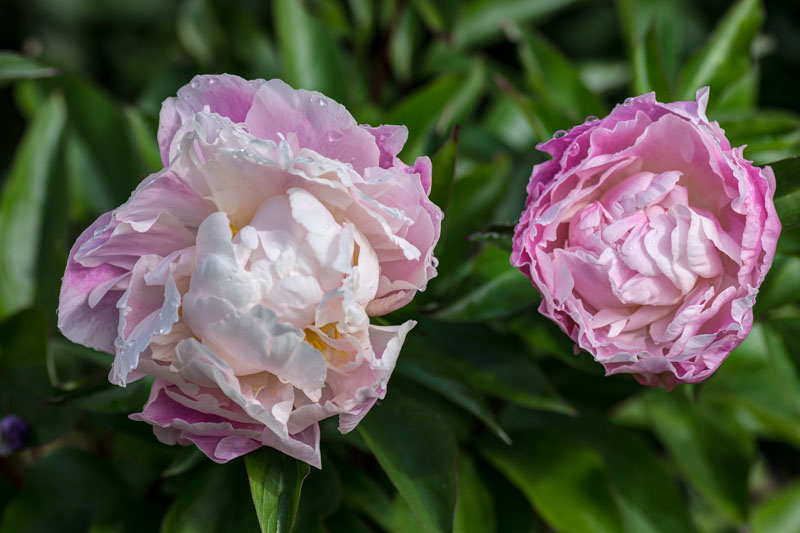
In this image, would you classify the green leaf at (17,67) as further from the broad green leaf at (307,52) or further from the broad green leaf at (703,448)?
the broad green leaf at (703,448)

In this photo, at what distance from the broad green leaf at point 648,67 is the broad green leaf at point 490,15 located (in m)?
0.37

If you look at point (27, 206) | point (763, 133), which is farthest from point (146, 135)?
point (763, 133)

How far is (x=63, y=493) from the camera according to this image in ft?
3.23

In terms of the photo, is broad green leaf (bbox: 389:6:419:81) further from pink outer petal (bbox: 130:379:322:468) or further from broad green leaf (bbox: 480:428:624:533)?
pink outer petal (bbox: 130:379:322:468)

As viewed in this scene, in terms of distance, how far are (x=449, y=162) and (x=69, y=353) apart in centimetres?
64

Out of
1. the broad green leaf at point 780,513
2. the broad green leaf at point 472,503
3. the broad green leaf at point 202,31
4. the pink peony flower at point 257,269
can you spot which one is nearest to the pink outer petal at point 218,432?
the pink peony flower at point 257,269

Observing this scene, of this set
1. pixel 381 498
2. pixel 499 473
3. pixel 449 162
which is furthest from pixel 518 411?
pixel 449 162

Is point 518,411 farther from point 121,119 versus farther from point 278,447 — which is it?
point 121,119

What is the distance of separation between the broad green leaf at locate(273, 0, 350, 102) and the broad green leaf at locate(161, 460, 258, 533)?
0.54 metres

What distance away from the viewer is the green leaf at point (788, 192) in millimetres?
705

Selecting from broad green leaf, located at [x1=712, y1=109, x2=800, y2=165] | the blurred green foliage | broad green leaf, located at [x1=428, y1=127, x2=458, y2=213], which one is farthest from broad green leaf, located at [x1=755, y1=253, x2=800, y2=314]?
broad green leaf, located at [x1=428, y1=127, x2=458, y2=213]

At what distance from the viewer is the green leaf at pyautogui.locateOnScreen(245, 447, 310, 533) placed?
0.63 meters

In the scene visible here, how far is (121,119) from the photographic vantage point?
122 cm

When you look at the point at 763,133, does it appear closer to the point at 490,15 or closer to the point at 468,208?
the point at 468,208
